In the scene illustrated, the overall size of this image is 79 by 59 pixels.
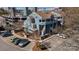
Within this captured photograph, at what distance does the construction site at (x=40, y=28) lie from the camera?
196 cm

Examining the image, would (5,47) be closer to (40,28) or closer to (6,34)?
(6,34)

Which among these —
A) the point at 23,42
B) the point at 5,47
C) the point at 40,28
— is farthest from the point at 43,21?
the point at 5,47

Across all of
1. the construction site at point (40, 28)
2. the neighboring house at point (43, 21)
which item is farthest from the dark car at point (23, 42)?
the neighboring house at point (43, 21)

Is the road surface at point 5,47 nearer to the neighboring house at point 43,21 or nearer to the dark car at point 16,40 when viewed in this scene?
the dark car at point 16,40

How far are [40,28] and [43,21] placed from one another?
7 centimetres

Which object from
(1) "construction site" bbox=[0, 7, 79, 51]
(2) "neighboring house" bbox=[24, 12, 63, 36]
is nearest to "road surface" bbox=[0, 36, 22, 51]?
(1) "construction site" bbox=[0, 7, 79, 51]

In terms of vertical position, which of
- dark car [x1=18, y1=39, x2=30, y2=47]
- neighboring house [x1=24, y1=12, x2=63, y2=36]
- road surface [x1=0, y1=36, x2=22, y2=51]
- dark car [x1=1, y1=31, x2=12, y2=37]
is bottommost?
road surface [x1=0, y1=36, x2=22, y2=51]

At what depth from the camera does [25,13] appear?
197 cm

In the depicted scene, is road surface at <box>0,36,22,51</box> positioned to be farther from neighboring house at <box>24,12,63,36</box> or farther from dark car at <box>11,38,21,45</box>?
neighboring house at <box>24,12,63,36</box>

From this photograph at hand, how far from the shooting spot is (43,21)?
1.96 m

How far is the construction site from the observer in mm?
1955
